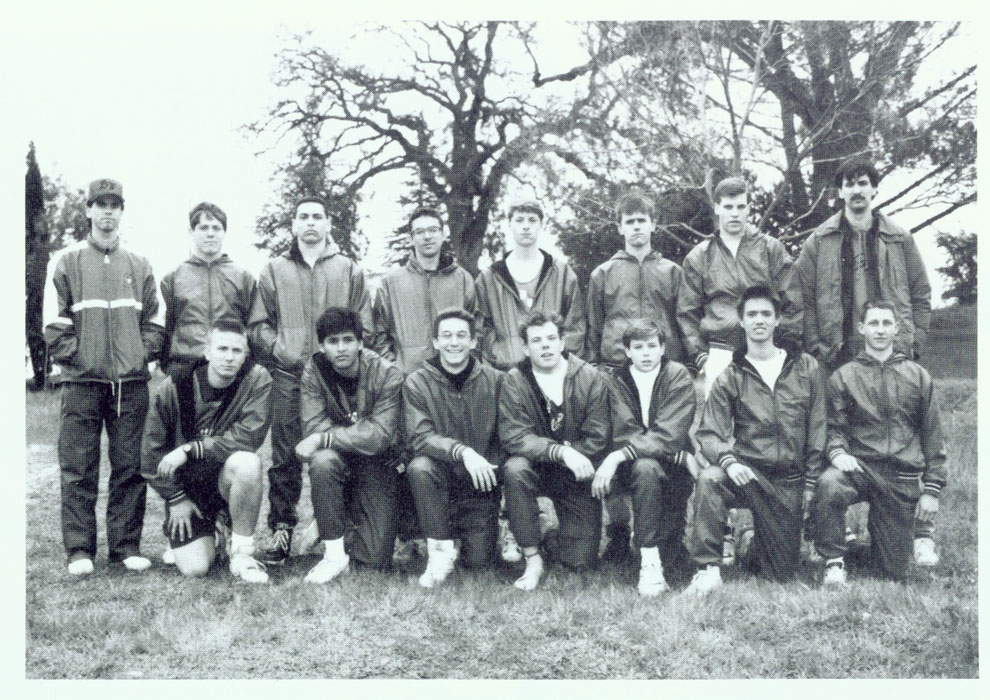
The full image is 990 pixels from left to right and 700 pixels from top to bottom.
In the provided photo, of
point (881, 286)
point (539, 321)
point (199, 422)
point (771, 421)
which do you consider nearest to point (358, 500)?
point (199, 422)

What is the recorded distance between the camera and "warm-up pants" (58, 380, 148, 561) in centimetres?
459

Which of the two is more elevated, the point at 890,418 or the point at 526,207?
the point at 526,207

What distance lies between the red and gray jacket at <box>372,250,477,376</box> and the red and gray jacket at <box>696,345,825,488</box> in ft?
4.84

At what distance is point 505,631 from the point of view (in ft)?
13.1

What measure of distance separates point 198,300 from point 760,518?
3174mm

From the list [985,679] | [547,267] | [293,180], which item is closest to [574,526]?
[547,267]

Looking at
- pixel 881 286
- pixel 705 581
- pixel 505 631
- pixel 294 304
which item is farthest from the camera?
pixel 294 304

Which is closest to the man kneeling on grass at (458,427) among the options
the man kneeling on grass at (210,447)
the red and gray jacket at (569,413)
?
the red and gray jacket at (569,413)

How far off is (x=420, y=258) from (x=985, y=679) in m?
3.51

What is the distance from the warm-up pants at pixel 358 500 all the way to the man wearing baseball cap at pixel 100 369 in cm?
101

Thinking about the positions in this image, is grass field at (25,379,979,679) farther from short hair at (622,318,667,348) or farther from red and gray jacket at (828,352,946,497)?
short hair at (622,318,667,348)

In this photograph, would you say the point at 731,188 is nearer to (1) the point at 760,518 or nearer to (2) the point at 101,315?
(1) the point at 760,518

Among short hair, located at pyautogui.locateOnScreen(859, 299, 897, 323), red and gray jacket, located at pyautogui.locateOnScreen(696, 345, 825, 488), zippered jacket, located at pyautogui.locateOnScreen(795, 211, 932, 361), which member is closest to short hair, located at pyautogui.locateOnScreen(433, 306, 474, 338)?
red and gray jacket, located at pyautogui.locateOnScreen(696, 345, 825, 488)
